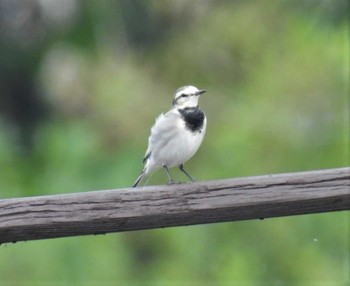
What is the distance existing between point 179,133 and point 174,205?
3.39 ft

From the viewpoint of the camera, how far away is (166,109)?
337 inches

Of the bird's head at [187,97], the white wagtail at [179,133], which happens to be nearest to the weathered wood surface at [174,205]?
the white wagtail at [179,133]

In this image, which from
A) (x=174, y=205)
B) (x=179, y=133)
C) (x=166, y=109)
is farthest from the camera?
(x=166, y=109)

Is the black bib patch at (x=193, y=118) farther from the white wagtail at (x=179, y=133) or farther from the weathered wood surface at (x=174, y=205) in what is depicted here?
the weathered wood surface at (x=174, y=205)

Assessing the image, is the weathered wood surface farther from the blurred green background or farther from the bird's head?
the blurred green background

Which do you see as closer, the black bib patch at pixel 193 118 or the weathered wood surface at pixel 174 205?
the weathered wood surface at pixel 174 205

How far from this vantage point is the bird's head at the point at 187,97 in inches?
162

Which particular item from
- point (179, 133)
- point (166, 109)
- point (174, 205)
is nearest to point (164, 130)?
point (179, 133)

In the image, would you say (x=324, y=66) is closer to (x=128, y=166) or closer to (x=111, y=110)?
(x=111, y=110)

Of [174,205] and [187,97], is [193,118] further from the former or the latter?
[174,205]

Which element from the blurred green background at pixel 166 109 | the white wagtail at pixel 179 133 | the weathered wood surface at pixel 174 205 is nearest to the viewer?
the weathered wood surface at pixel 174 205

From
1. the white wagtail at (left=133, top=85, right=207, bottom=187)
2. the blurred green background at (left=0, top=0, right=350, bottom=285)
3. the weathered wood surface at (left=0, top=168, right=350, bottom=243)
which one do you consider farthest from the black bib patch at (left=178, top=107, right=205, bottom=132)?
the blurred green background at (left=0, top=0, right=350, bottom=285)

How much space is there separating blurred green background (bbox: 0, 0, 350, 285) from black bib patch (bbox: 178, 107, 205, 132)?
9.35 feet

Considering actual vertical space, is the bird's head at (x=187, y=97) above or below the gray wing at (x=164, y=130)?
above
